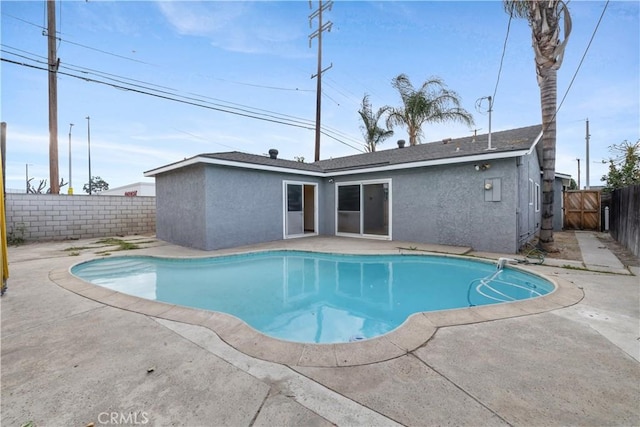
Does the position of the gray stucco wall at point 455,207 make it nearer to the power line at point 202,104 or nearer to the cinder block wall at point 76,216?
the power line at point 202,104

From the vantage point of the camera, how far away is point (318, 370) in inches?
87.0

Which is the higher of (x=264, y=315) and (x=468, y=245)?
(x=468, y=245)

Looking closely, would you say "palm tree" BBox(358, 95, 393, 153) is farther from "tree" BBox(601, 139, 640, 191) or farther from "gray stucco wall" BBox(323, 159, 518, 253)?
"tree" BBox(601, 139, 640, 191)

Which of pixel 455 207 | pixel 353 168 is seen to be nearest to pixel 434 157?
pixel 455 207

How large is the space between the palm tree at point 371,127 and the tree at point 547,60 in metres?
10.2

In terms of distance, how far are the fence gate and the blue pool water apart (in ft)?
34.2

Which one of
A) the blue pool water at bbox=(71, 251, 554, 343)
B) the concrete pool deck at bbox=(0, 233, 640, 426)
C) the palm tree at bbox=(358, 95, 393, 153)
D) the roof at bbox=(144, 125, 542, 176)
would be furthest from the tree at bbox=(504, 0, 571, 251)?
the palm tree at bbox=(358, 95, 393, 153)

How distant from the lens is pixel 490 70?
9750mm

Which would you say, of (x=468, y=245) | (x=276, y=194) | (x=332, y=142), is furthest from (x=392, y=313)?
(x=332, y=142)

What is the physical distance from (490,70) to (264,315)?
11.2m

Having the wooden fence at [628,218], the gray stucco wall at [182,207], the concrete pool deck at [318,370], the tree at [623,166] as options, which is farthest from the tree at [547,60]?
the gray stucco wall at [182,207]

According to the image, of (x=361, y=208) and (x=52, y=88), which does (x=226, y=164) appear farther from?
(x=52, y=88)

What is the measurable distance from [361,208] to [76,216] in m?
11.3

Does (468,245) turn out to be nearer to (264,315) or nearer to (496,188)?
(496,188)
